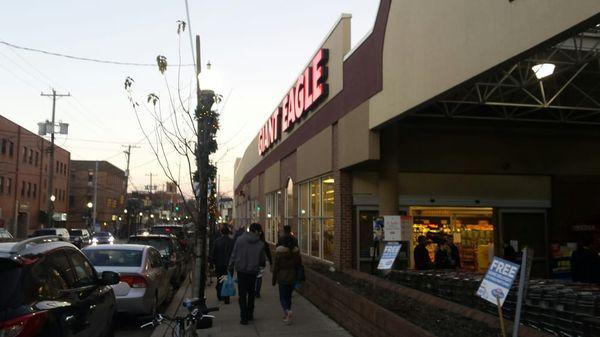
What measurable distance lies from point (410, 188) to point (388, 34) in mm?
6591

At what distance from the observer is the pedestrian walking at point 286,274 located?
10.2 m

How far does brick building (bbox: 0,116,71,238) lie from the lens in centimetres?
4738

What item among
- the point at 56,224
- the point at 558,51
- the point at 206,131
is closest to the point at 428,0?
the point at 558,51

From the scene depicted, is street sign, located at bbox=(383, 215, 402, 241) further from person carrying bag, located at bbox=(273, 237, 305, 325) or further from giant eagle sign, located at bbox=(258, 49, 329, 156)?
giant eagle sign, located at bbox=(258, 49, 329, 156)

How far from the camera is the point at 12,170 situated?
160ft

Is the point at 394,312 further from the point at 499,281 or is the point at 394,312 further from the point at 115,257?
the point at 115,257

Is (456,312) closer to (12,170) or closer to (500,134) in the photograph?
(500,134)

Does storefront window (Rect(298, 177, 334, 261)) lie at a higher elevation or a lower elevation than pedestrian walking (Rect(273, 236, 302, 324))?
higher

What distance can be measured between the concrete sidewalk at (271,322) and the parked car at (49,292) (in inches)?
135

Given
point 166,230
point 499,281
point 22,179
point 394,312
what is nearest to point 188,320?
point 394,312

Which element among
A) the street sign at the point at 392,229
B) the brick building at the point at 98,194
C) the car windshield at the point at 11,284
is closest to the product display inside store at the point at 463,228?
the street sign at the point at 392,229

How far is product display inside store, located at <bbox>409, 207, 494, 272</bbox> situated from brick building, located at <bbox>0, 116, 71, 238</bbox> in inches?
1404

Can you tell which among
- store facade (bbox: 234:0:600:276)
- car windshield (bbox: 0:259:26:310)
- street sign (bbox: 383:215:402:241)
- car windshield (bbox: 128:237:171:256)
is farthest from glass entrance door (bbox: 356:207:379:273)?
car windshield (bbox: 0:259:26:310)

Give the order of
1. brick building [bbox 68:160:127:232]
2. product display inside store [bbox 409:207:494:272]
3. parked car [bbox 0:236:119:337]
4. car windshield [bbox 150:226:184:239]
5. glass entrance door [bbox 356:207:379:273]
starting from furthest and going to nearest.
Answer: brick building [bbox 68:160:127:232], car windshield [bbox 150:226:184:239], product display inside store [bbox 409:207:494:272], glass entrance door [bbox 356:207:379:273], parked car [bbox 0:236:119:337]
